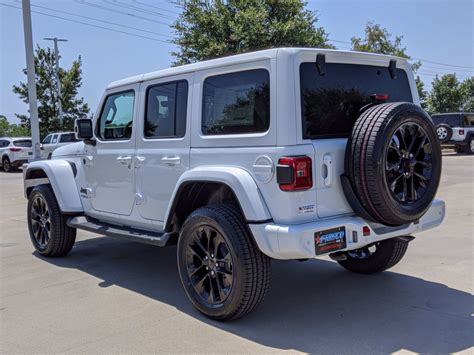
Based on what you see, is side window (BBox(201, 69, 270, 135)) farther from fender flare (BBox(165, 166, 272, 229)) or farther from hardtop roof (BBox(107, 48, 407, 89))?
fender flare (BBox(165, 166, 272, 229))

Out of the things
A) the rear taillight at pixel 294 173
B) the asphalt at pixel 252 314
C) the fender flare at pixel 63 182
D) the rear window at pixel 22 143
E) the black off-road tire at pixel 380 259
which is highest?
the rear window at pixel 22 143

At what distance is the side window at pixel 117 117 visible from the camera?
5.05 metres

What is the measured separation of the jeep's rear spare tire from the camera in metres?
3.45

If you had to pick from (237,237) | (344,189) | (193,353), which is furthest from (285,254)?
(193,353)

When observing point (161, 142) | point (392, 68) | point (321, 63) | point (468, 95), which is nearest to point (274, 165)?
point (321, 63)

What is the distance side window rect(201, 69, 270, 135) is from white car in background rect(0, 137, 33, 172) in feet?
66.7

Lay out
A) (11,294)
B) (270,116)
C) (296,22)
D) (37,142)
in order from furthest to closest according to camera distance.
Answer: (296,22), (37,142), (11,294), (270,116)

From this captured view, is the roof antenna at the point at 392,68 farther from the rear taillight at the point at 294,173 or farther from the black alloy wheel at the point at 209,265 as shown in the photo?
the black alloy wheel at the point at 209,265

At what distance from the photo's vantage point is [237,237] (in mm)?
3600

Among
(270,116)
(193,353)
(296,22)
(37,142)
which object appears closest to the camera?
(193,353)

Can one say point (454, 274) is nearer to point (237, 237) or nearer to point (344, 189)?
point (344, 189)

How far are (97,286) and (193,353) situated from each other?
6.28ft

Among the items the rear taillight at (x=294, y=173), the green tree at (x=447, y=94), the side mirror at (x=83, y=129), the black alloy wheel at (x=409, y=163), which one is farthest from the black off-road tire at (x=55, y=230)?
the green tree at (x=447, y=94)

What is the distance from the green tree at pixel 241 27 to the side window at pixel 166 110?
40.8 ft
